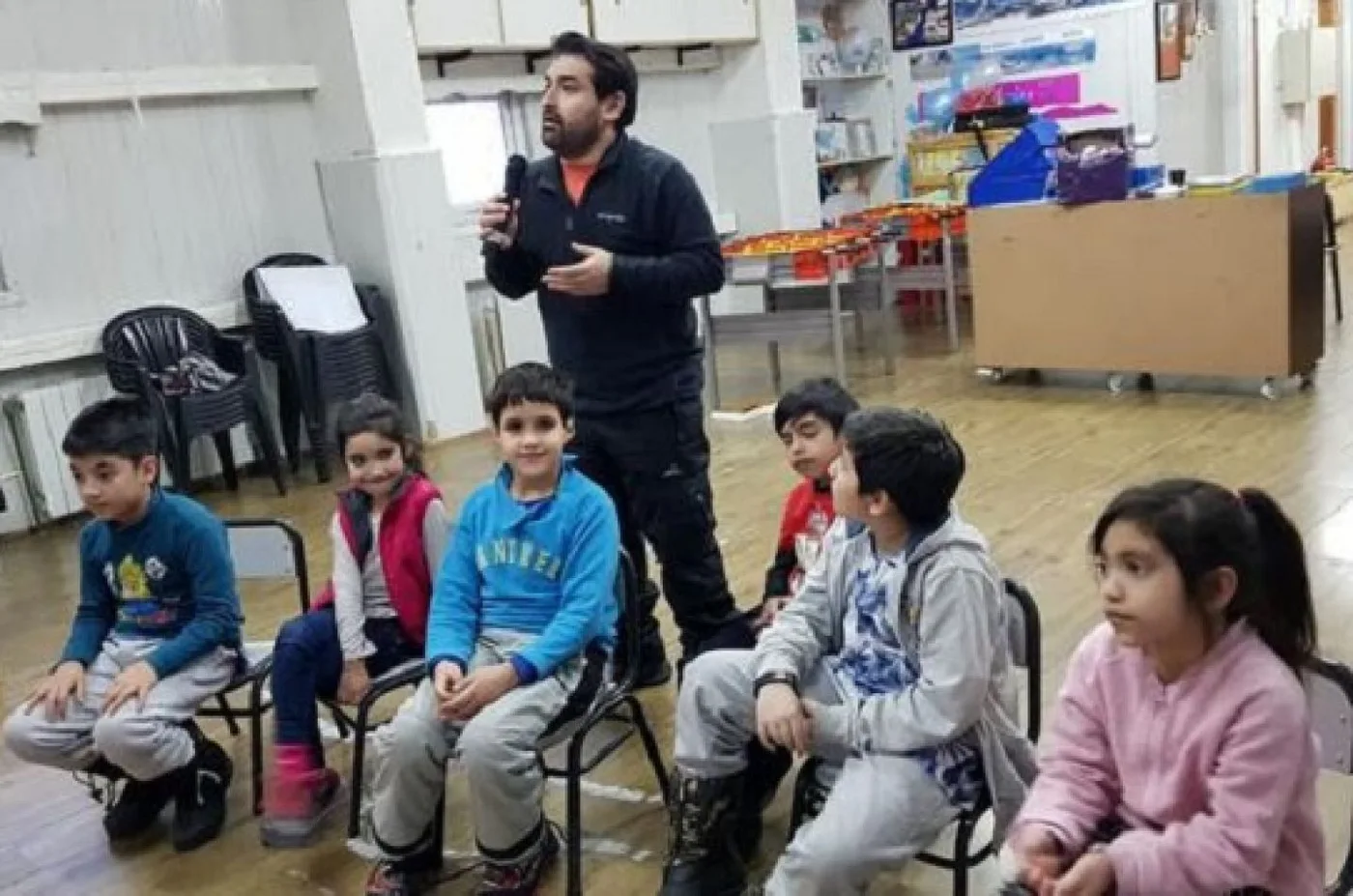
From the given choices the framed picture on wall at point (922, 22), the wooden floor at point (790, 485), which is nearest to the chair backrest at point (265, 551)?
the wooden floor at point (790, 485)

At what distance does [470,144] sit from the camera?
6.89m

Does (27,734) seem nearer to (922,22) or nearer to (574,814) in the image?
(574,814)

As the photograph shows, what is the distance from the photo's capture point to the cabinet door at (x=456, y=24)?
6.02 metres

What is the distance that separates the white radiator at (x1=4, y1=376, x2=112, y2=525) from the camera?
5.21 metres

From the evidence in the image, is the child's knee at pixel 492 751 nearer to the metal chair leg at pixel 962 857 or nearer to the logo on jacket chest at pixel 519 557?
the logo on jacket chest at pixel 519 557

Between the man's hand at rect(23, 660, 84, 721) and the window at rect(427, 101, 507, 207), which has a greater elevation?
the window at rect(427, 101, 507, 207)

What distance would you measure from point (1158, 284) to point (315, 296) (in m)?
3.65

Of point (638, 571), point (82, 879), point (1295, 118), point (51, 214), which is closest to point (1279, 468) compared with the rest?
point (638, 571)

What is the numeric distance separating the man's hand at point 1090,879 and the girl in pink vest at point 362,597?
1375 millimetres

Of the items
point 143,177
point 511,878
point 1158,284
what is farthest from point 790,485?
point 143,177

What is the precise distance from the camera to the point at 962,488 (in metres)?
4.34

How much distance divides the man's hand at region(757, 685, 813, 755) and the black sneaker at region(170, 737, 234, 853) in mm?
1345

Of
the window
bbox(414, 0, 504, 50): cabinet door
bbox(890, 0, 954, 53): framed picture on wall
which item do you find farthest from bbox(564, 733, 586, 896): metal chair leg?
bbox(890, 0, 954, 53): framed picture on wall

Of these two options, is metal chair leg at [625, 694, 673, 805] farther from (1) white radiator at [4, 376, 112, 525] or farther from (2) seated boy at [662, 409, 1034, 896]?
(1) white radiator at [4, 376, 112, 525]
